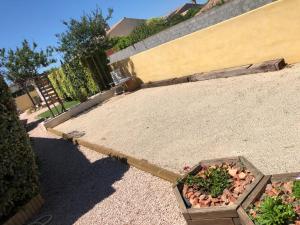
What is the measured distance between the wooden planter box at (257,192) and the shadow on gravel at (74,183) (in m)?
3.39

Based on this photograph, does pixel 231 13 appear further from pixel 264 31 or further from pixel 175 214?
pixel 175 214

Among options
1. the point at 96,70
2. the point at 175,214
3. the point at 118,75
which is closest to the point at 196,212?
the point at 175,214

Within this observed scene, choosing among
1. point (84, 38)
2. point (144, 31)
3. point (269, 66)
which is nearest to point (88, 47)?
point (84, 38)

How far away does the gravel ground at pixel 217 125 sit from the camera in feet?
19.1

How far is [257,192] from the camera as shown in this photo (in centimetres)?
382

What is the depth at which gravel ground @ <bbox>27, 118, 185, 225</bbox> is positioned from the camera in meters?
5.34

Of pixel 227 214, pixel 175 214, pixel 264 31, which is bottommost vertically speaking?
pixel 175 214

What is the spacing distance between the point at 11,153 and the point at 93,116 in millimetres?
8179

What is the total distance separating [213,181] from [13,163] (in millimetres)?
4351

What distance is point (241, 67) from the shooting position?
11.1 metres

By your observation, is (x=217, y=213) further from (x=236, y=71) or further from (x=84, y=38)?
(x=84, y=38)

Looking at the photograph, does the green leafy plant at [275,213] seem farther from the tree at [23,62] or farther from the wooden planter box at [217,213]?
the tree at [23,62]

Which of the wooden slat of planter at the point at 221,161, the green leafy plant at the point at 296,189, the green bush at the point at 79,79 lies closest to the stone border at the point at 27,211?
the wooden slat of planter at the point at 221,161

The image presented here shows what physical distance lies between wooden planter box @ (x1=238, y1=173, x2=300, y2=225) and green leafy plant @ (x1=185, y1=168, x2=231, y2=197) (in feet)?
1.46
